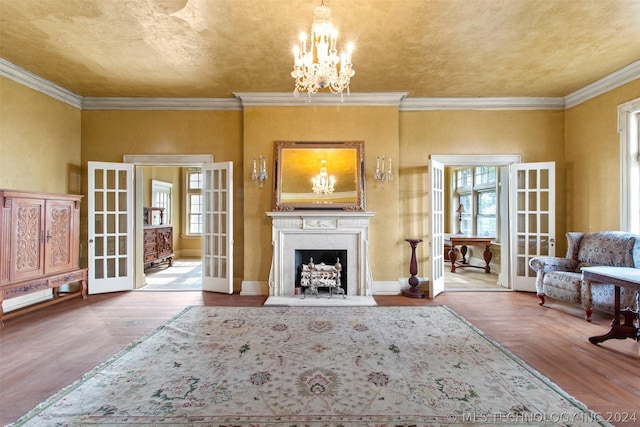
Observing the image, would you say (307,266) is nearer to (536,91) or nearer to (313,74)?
(313,74)

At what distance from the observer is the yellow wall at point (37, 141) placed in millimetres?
3977

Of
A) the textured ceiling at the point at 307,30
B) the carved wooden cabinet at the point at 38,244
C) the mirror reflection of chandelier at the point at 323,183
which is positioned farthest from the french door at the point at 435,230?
the carved wooden cabinet at the point at 38,244

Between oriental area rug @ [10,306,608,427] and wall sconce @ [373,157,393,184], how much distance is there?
2.31 meters

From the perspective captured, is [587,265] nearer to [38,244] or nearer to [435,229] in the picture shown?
[435,229]

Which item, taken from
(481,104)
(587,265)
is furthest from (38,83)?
(587,265)

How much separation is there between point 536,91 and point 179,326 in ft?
20.0

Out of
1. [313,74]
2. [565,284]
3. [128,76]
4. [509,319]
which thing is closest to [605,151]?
[565,284]

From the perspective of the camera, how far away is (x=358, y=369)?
2.50 metres

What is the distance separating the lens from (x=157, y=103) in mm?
5078

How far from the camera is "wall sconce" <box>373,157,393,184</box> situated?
4816mm

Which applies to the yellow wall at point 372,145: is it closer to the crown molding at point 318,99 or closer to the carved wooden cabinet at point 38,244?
the crown molding at point 318,99

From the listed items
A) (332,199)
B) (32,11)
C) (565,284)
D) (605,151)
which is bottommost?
(565,284)

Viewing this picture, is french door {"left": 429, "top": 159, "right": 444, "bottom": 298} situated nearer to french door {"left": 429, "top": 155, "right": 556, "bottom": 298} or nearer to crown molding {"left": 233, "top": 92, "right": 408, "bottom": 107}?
french door {"left": 429, "top": 155, "right": 556, "bottom": 298}

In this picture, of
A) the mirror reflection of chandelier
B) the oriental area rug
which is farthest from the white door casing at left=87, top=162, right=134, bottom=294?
the mirror reflection of chandelier
